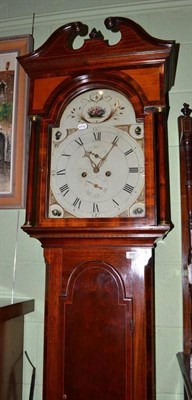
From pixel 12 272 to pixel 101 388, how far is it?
557 millimetres

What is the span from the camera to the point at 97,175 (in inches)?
45.8

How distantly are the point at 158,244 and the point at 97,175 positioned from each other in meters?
0.35

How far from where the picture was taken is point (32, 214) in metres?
1.17

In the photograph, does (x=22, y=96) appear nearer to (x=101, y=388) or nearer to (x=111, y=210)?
(x=111, y=210)

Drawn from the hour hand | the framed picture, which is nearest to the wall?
the framed picture

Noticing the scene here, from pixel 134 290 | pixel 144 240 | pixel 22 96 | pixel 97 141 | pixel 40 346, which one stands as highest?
pixel 22 96

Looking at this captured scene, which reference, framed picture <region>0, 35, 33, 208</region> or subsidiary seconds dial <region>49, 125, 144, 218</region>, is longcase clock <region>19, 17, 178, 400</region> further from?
framed picture <region>0, 35, 33, 208</region>

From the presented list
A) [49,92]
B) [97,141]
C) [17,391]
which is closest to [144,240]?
[97,141]

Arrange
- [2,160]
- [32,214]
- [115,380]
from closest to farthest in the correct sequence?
1. [115,380]
2. [32,214]
3. [2,160]

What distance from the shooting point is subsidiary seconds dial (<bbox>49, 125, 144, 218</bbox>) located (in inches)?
44.3

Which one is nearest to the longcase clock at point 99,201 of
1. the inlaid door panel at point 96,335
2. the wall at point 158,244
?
the inlaid door panel at point 96,335

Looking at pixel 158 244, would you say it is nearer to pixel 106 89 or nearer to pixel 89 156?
pixel 89 156

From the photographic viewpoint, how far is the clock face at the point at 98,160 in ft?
3.71

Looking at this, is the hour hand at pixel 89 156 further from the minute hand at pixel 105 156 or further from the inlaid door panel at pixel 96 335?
the inlaid door panel at pixel 96 335
